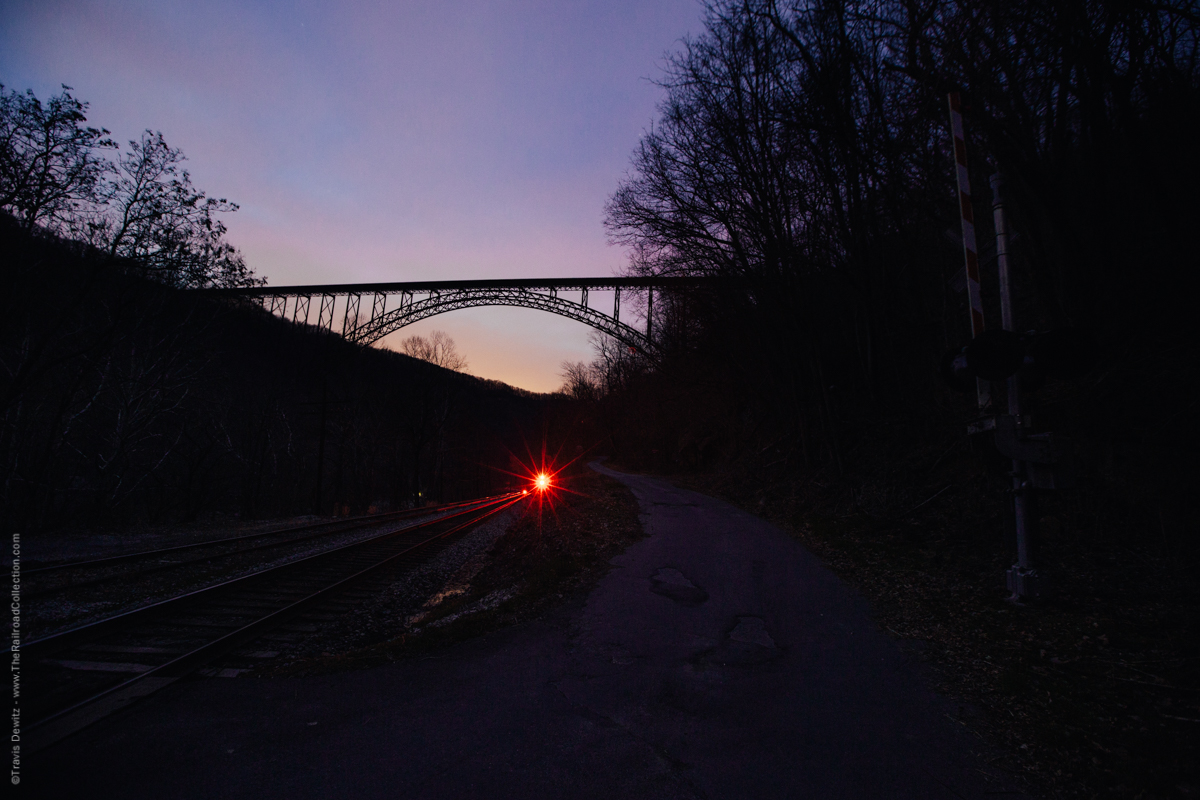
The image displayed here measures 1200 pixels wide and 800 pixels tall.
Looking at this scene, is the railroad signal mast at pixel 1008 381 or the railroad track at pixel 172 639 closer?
Answer: the railroad track at pixel 172 639

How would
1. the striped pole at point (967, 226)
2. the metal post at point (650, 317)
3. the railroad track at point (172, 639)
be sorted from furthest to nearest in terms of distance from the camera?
the metal post at point (650, 317)
the striped pole at point (967, 226)
the railroad track at point (172, 639)

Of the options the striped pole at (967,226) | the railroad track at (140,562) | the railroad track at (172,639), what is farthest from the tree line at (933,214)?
the railroad track at (140,562)

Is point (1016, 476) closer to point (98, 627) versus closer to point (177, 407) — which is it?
point (98, 627)

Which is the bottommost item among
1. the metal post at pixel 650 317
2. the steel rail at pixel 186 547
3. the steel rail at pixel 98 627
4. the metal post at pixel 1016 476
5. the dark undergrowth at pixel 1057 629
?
the steel rail at pixel 186 547

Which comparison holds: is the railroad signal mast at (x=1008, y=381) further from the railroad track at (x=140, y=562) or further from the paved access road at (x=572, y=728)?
the railroad track at (x=140, y=562)

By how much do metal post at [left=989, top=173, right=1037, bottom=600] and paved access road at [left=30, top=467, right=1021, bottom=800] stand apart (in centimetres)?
137

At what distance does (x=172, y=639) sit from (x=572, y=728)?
4743mm

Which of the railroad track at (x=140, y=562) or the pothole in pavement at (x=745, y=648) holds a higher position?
the pothole in pavement at (x=745, y=648)

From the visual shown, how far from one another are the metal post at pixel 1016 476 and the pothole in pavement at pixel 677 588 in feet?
9.79

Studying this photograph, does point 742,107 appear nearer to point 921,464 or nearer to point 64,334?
point 921,464

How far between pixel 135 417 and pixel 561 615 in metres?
21.6

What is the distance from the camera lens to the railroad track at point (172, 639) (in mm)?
3666

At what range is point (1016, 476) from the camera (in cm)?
457

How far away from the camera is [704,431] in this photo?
88.5ft
